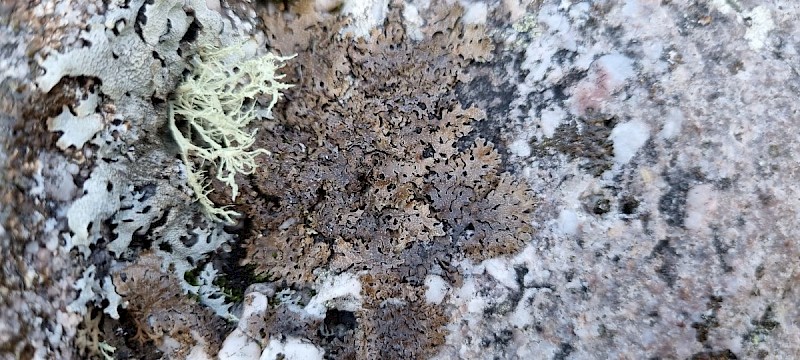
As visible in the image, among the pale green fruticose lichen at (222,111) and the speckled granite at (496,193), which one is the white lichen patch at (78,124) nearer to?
the speckled granite at (496,193)

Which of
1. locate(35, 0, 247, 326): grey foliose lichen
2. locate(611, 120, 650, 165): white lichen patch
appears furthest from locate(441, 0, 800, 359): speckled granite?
locate(35, 0, 247, 326): grey foliose lichen

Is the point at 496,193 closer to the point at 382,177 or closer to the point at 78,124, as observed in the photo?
the point at 382,177

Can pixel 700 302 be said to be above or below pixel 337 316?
above

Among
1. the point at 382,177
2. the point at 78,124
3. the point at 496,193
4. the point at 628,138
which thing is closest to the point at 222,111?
the point at 78,124

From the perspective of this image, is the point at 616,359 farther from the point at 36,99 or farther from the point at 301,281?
the point at 36,99

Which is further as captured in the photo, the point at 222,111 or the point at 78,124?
the point at 222,111

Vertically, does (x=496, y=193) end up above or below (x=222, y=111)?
below

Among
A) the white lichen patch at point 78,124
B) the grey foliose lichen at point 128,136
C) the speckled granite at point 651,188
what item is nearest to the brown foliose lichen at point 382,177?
the speckled granite at point 651,188

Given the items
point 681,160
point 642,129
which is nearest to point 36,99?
point 642,129
